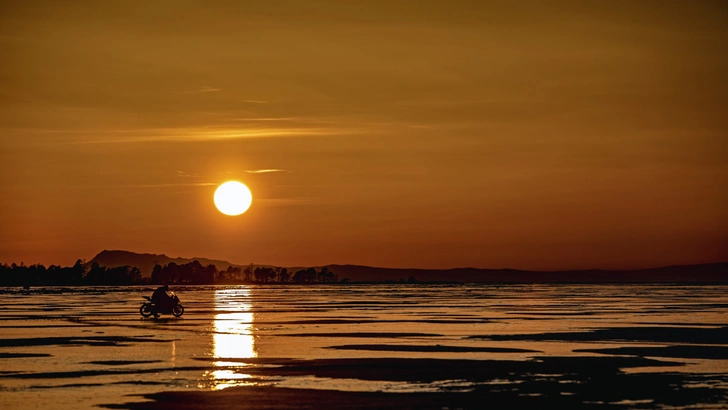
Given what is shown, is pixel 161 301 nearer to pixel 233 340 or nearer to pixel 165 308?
pixel 165 308

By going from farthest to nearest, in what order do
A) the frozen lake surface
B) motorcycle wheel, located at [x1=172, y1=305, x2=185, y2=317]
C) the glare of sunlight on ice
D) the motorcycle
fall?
motorcycle wheel, located at [x1=172, y1=305, x2=185, y2=317], the motorcycle, the glare of sunlight on ice, the frozen lake surface

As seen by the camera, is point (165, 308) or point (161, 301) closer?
point (165, 308)

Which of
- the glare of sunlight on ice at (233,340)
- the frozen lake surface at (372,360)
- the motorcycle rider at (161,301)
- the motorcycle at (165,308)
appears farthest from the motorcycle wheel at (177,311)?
the frozen lake surface at (372,360)

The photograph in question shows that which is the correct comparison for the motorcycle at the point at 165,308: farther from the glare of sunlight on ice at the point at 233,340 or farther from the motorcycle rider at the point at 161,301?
the glare of sunlight on ice at the point at 233,340

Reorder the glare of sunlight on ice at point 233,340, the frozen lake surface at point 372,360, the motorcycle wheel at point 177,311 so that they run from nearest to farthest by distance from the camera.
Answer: the frozen lake surface at point 372,360, the glare of sunlight on ice at point 233,340, the motorcycle wheel at point 177,311

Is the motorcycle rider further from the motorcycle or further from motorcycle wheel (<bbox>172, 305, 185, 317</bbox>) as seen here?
motorcycle wheel (<bbox>172, 305, 185, 317</bbox>)

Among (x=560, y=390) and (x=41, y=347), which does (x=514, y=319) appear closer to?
(x=41, y=347)

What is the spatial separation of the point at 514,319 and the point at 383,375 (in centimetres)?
3668

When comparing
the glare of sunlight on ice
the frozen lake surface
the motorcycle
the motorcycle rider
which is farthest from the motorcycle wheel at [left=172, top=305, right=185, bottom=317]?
the frozen lake surface

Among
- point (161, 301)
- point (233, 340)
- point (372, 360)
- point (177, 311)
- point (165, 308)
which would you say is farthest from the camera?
point (177, 311)

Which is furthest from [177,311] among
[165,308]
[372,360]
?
[372,360]

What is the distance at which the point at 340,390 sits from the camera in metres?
27.1

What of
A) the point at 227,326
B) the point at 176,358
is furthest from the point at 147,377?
the point at 227,326

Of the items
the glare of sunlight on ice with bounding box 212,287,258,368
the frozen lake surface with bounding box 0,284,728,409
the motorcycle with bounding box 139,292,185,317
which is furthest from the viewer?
the motorcycle with bounding box 139,292,185,317
